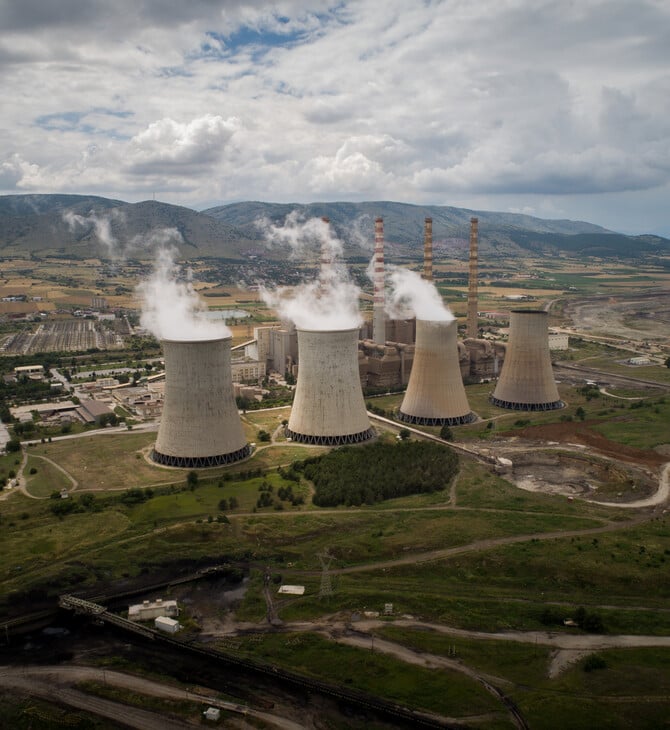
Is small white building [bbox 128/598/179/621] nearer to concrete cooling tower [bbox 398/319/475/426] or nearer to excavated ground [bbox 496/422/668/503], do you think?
excavated ground [bbox 496/422/668/503]

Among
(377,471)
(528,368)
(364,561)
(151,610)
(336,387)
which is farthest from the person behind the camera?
(528,368)

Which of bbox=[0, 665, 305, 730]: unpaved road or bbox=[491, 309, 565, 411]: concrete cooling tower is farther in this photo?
bbox=[491, 309, 565, 411]: concrete cooling tower

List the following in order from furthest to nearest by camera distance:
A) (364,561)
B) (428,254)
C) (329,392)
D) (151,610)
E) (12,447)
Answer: (428,254) → (12,447) → (329,392) → (364,561) → (151,610)

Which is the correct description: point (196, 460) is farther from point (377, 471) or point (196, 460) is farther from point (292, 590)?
point (292, 590)

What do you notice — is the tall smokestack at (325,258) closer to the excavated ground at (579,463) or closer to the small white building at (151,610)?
the excavated ground at (579,463)

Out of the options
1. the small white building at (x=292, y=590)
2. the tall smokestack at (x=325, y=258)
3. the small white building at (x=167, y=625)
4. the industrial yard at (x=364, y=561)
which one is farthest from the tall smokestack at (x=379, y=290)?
the small white building at (x=167, y=625)

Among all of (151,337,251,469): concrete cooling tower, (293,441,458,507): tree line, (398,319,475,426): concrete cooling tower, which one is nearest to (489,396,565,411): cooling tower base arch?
(398,319,475,426): concrete cooling tower

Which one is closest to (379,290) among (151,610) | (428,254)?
(428,254)
